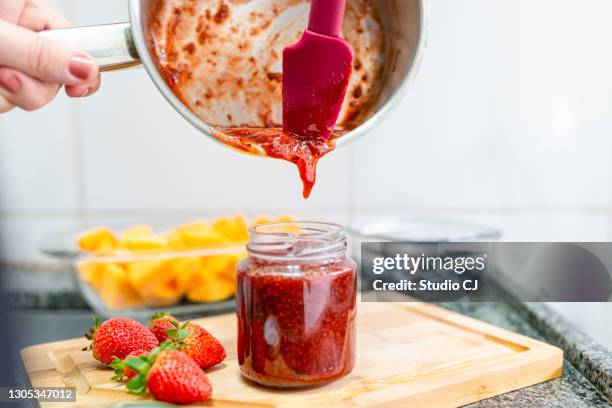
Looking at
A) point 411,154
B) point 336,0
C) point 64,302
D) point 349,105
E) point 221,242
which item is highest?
point 336,0

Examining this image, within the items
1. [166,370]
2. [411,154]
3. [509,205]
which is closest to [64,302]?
[166,370]

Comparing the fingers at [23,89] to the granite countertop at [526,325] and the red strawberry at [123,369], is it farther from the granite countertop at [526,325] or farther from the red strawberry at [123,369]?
the granite countertop at [526,325]

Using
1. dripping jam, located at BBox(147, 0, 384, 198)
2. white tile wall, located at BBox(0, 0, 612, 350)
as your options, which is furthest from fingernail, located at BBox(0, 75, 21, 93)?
white tile wall, located at BBox(0, 0, 612, 350)

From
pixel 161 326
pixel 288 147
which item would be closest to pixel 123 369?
pixel 161 326

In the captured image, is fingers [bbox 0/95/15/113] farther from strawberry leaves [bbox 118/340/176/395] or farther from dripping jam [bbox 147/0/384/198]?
strawberry leaves [bbox 118/340/176/395]

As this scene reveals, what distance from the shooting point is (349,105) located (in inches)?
37.1

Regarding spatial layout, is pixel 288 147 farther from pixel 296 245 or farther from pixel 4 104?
pixel 4 104

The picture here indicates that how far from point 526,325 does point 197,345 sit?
611 millimetres

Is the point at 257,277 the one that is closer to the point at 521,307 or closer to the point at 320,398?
the point at 320,398

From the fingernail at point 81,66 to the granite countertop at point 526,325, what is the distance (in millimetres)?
623

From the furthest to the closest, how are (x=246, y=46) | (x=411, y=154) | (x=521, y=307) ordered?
(x=411, y=154), (x=521, y=307), (x=246, y=46)

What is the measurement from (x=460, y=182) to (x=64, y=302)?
0.93m

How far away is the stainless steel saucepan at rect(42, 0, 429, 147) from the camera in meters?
0.79

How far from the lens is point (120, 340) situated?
0.90 meters
